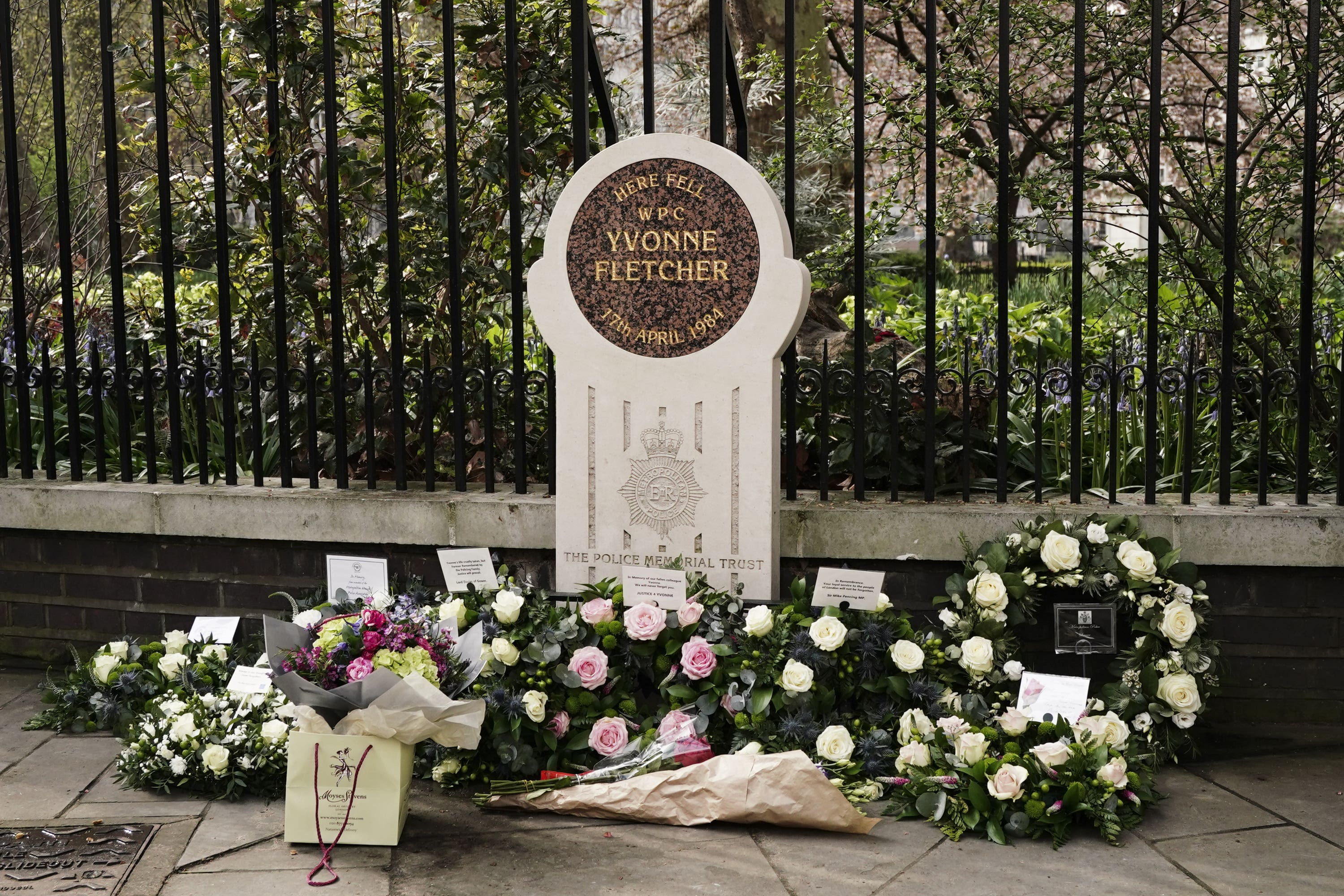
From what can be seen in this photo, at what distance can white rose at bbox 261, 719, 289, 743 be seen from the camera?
3.75 metres

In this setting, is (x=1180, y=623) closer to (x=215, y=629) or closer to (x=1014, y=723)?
(x=1014, y=723)

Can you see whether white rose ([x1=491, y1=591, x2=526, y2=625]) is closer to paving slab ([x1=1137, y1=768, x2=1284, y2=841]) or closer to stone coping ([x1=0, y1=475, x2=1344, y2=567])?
stone coping ([x1=0, y1=475, x2=1344, y2=567])

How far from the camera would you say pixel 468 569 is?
4242 mm

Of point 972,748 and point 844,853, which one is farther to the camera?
point 972,748

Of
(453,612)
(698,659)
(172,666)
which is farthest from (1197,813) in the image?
(172,666)

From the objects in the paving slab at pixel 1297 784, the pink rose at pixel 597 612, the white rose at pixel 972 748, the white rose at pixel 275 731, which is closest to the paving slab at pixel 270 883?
the white rose at pixel 275 731

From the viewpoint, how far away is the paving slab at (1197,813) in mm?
3438

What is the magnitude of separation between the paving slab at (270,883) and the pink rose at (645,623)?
107 centimetres

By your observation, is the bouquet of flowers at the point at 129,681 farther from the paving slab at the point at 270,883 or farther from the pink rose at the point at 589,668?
the pink rose at the point at 589,668

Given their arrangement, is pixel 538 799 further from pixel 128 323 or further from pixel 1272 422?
pixel 128 323

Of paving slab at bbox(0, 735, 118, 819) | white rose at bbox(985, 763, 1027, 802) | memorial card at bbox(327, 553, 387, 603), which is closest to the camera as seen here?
white rose at bbox(985, 763, 1027, 802)

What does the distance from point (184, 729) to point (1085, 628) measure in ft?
9.59

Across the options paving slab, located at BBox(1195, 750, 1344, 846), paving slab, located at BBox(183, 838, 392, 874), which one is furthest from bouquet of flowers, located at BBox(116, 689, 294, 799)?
paving slab, located at BBox(1195, 750, 1344, 846)

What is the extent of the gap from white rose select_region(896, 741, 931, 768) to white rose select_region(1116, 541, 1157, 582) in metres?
0.93
